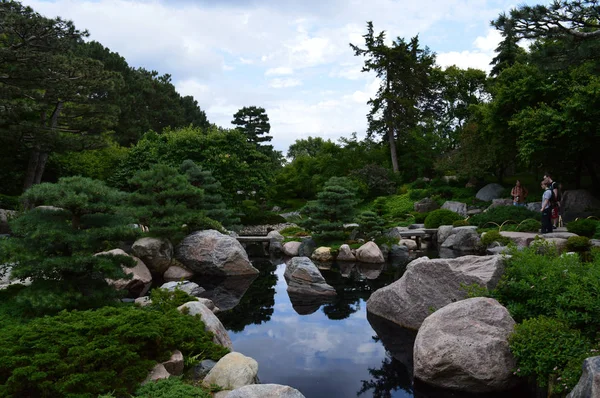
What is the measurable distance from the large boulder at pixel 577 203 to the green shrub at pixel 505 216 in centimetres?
196

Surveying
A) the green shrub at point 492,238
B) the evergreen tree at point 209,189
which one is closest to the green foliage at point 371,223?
the green shrub at point 492,238

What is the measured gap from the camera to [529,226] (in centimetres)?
1614

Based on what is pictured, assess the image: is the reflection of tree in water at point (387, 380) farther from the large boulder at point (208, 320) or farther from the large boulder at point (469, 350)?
the large boulder at point (208, 320)

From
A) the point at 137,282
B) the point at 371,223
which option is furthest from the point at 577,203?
the point at 137,282

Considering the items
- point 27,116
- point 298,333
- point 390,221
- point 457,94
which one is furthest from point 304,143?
point 298,333

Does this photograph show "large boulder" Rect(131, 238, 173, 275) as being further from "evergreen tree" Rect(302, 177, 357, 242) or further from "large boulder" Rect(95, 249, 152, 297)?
"evergreen tree" Rect(302, 177, 357, 242)

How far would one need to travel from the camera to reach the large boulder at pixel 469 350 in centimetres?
513

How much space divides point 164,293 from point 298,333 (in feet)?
8.12

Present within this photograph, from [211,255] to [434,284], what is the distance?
6.66 meters

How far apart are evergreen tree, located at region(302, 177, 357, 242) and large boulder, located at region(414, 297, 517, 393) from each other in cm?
985

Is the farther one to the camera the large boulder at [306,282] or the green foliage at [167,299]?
the large boulder at [306,282]

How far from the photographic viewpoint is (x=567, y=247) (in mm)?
12289

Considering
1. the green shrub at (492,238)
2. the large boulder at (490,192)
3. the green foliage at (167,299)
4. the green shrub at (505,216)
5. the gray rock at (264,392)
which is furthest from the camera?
the large boulder at (490,192)

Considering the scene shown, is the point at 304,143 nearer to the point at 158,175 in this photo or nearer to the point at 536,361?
the point at 158,175
